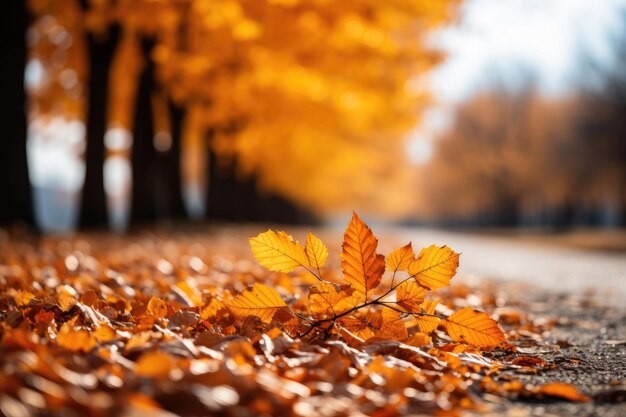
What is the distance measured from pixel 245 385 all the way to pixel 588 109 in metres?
29.7

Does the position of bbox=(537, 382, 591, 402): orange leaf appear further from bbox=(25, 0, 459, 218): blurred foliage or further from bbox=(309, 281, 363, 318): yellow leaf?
bbox=(25, 0, 459, 218): blurred foliage

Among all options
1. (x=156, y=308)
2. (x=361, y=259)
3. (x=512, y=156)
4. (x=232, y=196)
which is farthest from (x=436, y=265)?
(x=512, y=156)

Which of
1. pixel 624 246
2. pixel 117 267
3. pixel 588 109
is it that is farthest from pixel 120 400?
pixel 588 109

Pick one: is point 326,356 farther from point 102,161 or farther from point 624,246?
point 624,246

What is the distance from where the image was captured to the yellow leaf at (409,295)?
286 cm

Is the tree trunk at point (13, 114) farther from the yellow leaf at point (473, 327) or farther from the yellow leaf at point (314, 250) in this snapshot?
the yellow leaf at point (473, 327)

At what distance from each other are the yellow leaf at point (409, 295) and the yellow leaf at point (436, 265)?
0.07 m

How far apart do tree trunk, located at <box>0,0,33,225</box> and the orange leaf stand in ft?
31.9

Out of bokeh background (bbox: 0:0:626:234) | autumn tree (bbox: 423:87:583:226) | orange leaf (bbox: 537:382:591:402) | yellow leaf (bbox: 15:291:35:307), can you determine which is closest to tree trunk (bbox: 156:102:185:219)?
bokeh background (bbox: 0:0:626:234)

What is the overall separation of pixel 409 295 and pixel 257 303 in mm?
620

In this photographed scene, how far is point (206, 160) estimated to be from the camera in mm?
21812

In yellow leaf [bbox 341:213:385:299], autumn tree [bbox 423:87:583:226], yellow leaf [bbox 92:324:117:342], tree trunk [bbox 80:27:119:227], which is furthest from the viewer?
autumn tree [bbox 423:87:583:226]

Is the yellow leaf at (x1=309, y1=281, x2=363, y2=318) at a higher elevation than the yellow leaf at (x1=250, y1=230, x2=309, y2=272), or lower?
lower

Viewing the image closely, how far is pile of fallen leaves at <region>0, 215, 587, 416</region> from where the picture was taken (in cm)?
177
